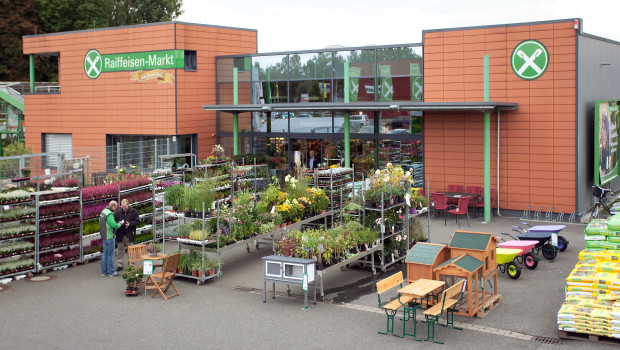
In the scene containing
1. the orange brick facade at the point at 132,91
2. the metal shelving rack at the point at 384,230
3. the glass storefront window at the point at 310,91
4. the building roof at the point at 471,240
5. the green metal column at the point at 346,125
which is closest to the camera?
the building roof at the point at 471,240

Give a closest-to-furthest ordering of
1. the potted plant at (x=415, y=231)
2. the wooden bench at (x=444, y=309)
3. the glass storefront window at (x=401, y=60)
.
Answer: the wooden bench at (x=444, y=309) → the potted plant at (x=415, y=231) → the glass storefront window at (x=401, y=60)

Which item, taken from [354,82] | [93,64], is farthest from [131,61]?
[354,82]

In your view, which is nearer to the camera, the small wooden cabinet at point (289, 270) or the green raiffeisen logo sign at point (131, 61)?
the small wooden cabinet at point (289, 270)

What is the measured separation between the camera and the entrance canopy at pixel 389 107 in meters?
19.3

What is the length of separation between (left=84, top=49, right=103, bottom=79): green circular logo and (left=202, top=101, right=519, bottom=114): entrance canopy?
250 inches

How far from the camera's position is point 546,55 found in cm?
1983

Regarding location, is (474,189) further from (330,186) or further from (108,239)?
(108,239)

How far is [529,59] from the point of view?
791 inches

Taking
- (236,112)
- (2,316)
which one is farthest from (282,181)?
(2,316)

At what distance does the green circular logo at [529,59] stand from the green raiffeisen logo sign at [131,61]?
12395mm

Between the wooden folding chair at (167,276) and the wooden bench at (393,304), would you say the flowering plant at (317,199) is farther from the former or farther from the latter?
the wooden bench at (393,304)

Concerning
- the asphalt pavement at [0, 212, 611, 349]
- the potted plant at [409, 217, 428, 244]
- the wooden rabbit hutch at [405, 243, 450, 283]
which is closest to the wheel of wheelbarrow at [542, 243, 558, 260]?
the asphalt pavement at [0, 212, 611, 349]

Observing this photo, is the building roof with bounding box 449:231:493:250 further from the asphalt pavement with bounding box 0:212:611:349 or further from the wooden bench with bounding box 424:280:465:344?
the asphalt pavement with bounding box 0:212:611:349

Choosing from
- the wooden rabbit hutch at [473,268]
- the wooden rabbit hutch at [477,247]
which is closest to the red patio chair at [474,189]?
the wooden rabbit hutch at [473,268]
